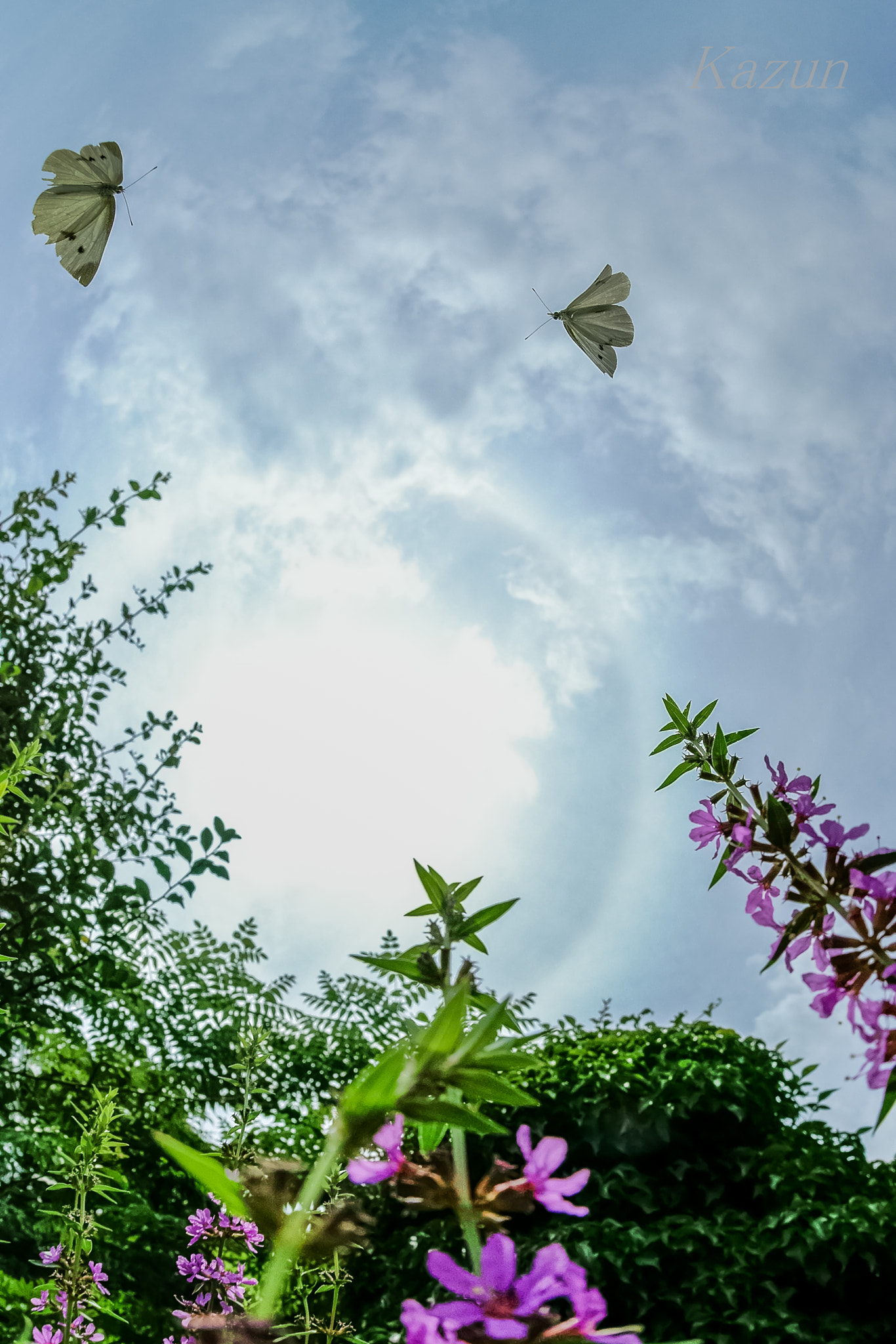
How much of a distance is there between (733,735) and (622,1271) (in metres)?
3.17

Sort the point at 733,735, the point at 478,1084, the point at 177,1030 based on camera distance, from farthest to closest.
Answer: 1. the point at 177,1030
2. the point at 733,735
3. the point at 478,1084

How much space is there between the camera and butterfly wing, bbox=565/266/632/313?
3.27m

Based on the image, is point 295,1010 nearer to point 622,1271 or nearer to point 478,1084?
point 622,1271

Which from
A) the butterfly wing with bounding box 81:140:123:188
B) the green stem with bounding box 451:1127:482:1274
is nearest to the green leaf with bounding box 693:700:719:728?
the green stem with bounding box 451:1127:482:1274

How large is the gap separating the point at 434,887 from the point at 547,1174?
25cm

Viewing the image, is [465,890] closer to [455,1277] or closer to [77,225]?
[455,1277]

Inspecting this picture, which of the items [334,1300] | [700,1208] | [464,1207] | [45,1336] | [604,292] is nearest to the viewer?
[464,1207]

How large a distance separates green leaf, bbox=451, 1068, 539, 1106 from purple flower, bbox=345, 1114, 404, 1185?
2.7 inches

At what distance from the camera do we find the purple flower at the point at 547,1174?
65cm

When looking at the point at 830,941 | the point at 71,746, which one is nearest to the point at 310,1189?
the point at 830,941

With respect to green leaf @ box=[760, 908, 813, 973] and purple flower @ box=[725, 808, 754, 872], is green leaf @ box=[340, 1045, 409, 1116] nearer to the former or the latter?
green leaf @ box=[760, 908, 813, 973]

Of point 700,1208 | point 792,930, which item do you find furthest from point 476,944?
point 700,1208

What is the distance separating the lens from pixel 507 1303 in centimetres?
57

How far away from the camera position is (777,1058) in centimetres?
476
